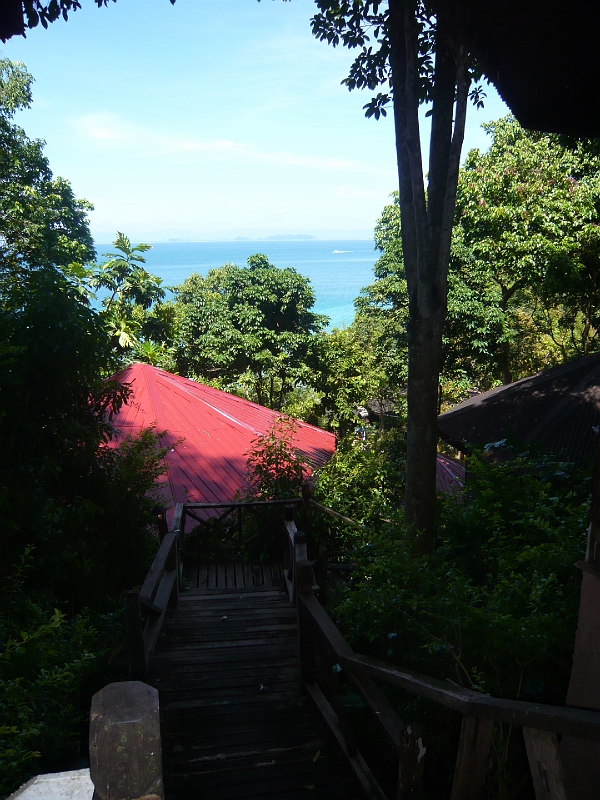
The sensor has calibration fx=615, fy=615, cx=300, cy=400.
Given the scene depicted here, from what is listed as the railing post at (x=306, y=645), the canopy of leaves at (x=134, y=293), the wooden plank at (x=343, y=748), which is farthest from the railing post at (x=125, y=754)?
the canopy of leaves at (x=134, y=293)

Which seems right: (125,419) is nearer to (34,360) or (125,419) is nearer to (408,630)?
(34,360)

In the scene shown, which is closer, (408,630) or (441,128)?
(408,630)

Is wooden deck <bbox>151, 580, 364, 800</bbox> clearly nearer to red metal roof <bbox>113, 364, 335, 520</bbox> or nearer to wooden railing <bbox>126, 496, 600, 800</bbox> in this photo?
wooden railing <bbox>126, 496, 600, 800</bbox>

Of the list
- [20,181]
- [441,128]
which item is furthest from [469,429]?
[20,181]

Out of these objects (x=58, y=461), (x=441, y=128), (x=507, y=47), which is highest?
(x=441, y=128)

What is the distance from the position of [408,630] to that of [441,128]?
181 inches

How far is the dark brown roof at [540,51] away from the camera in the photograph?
184 centimetres

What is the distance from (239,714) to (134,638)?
83cm

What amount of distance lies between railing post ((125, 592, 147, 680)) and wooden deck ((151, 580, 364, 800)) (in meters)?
0.31

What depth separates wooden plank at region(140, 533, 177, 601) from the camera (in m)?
4.36

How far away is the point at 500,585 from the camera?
11.7 feet

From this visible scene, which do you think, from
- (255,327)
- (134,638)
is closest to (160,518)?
(134,638)

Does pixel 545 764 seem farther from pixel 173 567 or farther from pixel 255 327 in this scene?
pixel 255 327

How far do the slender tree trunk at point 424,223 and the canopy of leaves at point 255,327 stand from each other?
1206 centimetres
